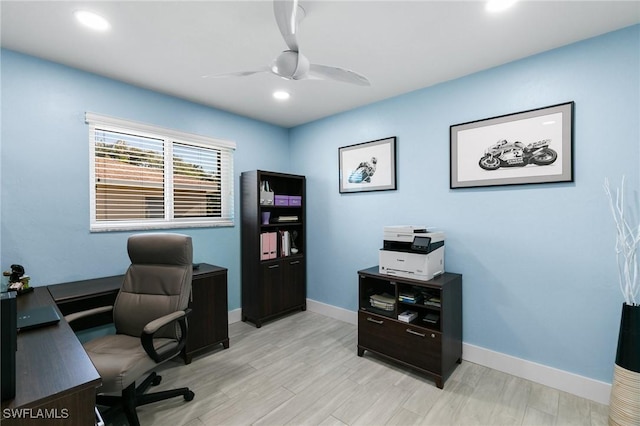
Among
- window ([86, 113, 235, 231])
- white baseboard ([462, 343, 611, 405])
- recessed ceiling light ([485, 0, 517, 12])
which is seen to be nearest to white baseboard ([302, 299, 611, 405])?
white baseboard ([462, 343, 611, 405])

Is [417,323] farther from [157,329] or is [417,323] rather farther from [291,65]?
[291,65]

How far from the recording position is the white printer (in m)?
2.40

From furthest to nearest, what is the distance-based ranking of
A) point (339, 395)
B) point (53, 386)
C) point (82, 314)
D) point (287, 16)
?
point (339, 395), point (82, 314), point (287, 16), point (53, 386)

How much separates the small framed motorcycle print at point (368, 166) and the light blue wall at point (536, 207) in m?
0.10

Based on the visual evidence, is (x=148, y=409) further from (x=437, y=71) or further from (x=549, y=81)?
(x=549, y=81)

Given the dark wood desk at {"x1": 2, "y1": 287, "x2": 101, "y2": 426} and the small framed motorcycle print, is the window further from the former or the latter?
the dark wood desk at {"x1": 2, "y1": 287, "x2": 101, "y2": 426}

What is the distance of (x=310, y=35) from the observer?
6.54ft

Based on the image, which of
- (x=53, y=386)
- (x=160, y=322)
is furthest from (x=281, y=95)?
(x=53, y=386)

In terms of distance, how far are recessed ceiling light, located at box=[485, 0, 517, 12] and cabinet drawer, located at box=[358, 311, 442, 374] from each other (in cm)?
222

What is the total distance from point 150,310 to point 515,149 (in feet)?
10.0

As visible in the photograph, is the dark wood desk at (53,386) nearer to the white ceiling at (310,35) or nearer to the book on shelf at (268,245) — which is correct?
the white ceiling at (310,35)

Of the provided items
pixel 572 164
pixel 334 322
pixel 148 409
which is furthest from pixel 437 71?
pixel 148 409

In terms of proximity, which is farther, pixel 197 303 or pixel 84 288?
pixel 197 303

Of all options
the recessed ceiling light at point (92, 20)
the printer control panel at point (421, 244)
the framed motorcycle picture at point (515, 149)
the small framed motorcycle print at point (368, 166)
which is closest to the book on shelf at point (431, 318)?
the printer control panel at point (421, 244)
